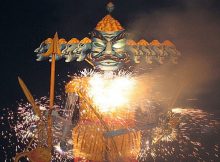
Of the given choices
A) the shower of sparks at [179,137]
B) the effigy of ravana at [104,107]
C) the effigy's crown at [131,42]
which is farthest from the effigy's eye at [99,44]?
the shower of sparks at [179,137]

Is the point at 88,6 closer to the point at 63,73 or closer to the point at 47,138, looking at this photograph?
the point at 63,73

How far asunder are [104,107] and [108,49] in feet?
2.18

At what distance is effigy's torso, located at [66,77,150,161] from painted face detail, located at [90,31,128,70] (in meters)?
0.26

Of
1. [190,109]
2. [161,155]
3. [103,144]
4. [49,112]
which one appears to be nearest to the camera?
[49,112]

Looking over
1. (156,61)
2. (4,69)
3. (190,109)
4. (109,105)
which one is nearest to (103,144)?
(109,105)

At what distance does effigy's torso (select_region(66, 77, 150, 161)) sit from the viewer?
3990mm

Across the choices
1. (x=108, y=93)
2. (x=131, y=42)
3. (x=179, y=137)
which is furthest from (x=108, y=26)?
(x=179, y=137)

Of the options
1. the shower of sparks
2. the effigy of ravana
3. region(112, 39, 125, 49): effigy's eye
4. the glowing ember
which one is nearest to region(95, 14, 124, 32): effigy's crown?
the effigy of ravana

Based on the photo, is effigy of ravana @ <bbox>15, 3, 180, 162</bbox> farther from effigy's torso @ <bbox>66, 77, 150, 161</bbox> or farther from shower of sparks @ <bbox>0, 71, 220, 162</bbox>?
shower of sparks @ <bbox>0, 71, 220, 162</bbox>

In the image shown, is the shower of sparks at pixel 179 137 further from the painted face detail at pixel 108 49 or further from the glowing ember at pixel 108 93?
the painted face detail at pixel 108 49

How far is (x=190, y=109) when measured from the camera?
4977 millimetres

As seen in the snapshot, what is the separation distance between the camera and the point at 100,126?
13.1 ft

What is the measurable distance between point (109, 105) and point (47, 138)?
0.81 m

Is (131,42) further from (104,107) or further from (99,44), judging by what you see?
(104,107)
